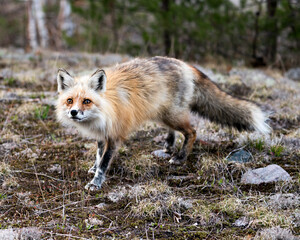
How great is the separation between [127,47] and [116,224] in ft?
29.0

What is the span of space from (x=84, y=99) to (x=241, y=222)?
2183 millimetres

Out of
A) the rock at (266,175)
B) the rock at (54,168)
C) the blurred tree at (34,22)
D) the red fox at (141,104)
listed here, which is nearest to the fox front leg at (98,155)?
the red fox at (141,104)

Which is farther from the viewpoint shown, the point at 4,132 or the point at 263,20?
the point at 263,20

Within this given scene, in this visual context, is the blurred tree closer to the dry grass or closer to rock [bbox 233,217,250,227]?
the dry grass

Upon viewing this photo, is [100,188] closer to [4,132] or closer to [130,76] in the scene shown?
[130,76]

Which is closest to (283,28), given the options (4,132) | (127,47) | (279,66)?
(279,66)

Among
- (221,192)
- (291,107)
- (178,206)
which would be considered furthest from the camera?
(291,107)

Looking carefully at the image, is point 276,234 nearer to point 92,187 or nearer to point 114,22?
point 92,187

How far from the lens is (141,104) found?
14.4 feet

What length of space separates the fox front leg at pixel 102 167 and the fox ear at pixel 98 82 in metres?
0.70

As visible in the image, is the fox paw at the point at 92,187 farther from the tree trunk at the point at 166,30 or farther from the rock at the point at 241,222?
the tree trunk at the point at 166,30

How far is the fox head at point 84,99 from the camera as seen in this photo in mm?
3875

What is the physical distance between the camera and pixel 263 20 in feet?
31.2

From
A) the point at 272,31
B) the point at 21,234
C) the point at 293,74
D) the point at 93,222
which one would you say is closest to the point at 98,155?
the point at 93,222
